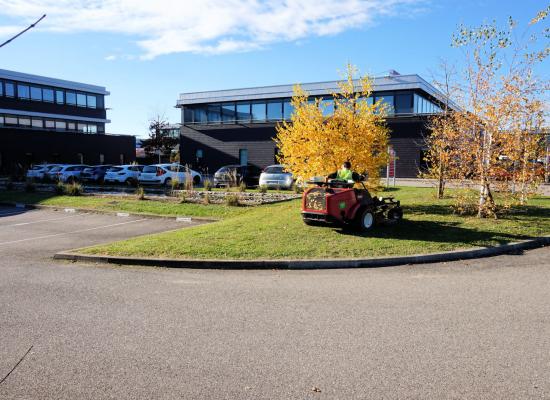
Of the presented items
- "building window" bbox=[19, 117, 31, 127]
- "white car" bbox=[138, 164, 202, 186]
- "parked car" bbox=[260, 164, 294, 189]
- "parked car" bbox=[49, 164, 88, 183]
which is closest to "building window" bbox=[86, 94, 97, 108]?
"building window" bbox=[19, 117, 31, 127]

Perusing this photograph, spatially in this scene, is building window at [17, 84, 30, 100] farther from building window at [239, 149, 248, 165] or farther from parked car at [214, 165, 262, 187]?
parked car at [214, 165, 262, 187]

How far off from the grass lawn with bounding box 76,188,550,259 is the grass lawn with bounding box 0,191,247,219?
3.02m

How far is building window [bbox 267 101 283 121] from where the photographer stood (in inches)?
1588

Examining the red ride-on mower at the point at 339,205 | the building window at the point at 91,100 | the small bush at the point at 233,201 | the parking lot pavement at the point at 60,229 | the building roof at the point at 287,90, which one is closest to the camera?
the red ride-on mower at the point at 339,205

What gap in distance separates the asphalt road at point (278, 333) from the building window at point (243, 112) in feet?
113

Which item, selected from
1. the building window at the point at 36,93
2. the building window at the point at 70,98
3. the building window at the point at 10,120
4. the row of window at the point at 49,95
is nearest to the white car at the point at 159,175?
the building window at the point at 10,120

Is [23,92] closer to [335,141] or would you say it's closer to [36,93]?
[36,93]

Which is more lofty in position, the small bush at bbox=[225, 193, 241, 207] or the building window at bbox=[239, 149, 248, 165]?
the building window at bbox=[239, 149, 248, 165]

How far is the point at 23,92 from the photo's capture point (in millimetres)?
46969

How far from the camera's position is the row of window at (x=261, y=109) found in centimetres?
3525

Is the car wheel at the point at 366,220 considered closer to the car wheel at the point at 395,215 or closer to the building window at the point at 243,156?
the car wheel at the point at 395,215

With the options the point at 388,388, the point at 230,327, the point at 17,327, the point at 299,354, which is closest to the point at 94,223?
the point at 17,327

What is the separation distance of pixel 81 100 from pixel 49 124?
530 cm

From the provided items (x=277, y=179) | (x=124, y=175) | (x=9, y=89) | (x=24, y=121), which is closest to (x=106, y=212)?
(x=277, y=179)
